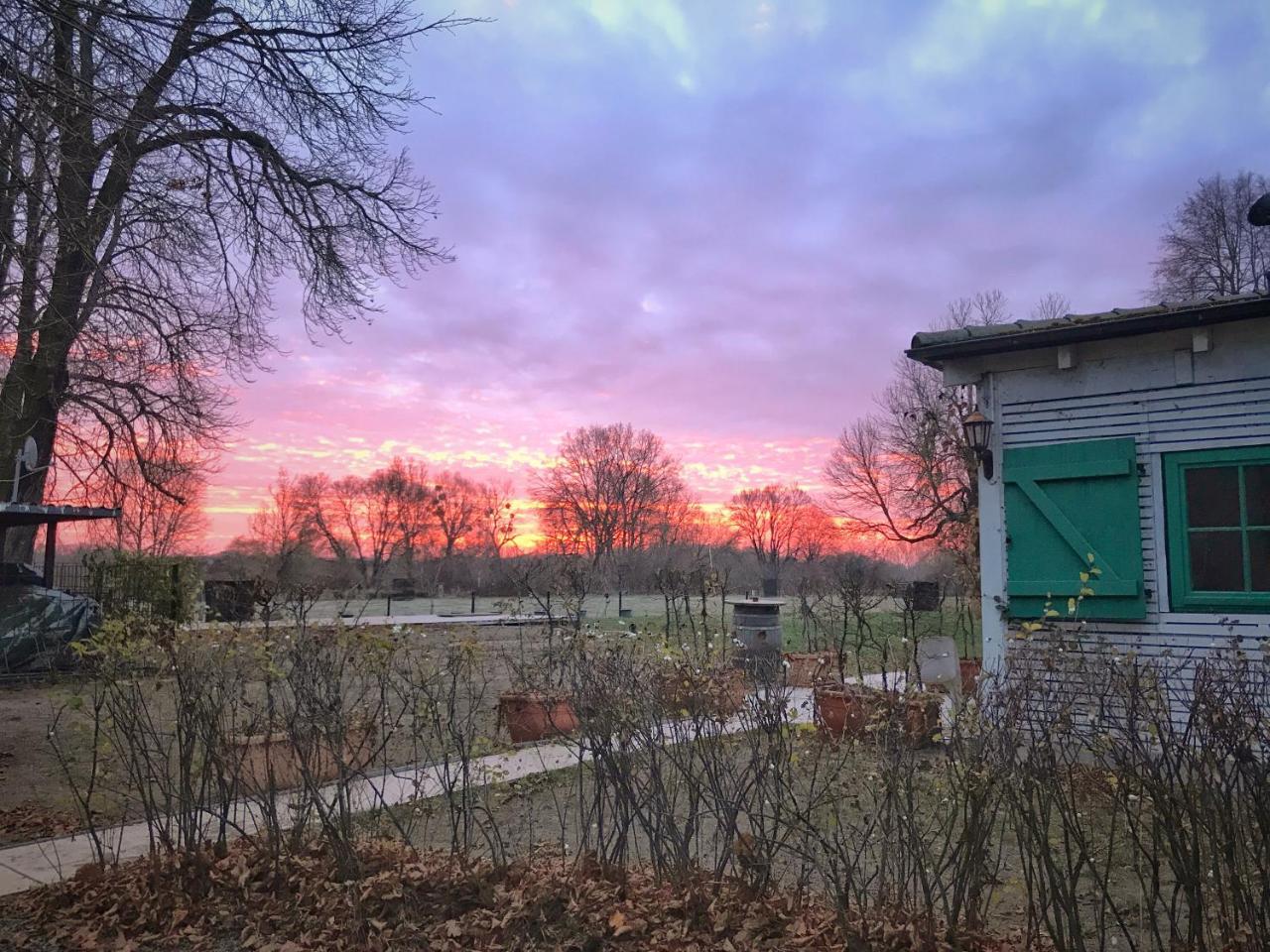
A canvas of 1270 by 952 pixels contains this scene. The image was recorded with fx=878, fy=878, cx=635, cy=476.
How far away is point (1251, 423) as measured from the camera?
594 cm

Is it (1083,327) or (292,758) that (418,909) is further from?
(1083,327)

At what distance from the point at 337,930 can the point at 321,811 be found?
50 cm

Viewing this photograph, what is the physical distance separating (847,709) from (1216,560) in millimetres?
2730

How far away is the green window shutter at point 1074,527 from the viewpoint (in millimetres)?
6246

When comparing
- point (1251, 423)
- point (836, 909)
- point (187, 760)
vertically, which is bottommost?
point (836, 909)

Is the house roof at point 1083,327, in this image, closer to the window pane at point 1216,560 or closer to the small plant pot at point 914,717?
the window pane at point 1216,560

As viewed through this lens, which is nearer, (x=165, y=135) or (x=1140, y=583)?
(x=1140, y=583)

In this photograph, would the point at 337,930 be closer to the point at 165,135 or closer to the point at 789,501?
the point at 165,135

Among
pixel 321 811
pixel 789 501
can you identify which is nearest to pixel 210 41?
pixel 321 811

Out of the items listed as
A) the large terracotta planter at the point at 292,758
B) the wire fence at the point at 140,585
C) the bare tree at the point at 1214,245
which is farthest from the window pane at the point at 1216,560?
the bare tree at the point at 1214,245

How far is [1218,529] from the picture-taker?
599cm

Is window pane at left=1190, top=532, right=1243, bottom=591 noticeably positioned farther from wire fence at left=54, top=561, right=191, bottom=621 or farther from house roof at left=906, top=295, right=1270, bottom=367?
wire fence at left=54, top=561, right=191, bottom=621

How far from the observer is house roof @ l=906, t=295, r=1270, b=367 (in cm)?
586

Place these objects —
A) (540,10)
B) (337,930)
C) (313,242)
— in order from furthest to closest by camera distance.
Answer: (313,242), (540,10), (337,930)
